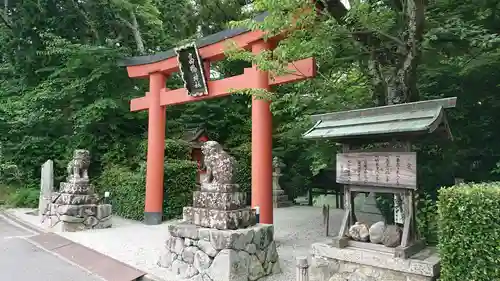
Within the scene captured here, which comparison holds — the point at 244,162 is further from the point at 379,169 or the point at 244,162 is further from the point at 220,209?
the point at 379,169

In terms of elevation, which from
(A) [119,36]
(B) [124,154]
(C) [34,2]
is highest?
(C) [34,2]

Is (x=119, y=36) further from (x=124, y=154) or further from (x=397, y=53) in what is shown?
(x=397, y=53)

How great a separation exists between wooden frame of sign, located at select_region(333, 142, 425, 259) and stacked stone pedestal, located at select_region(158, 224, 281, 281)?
1.35m

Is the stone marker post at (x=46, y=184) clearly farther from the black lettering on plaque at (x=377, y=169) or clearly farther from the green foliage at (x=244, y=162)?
the black lettering on plaque at (x=377, y=169)

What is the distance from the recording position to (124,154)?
14.3 meters

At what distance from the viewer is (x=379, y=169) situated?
4.71 metres

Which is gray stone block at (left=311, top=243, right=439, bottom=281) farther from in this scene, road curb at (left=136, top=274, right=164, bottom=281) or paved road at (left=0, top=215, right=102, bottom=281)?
paved road at (left=0, top=215, right=102, bottom=281)

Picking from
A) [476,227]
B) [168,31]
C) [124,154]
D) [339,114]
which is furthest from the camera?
[168,31]

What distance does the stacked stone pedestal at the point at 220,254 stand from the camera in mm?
5172

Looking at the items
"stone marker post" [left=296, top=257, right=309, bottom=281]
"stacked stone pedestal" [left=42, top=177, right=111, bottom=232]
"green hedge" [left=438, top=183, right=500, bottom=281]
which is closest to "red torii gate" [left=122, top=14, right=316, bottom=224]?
"stacked stone pedestal" [left=42, top=177, right=111, bottom=232]

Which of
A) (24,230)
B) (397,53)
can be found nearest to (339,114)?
(397,53)

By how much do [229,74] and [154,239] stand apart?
9.40 metres

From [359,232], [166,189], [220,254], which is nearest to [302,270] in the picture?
[359,232]

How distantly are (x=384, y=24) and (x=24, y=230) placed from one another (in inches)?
418
